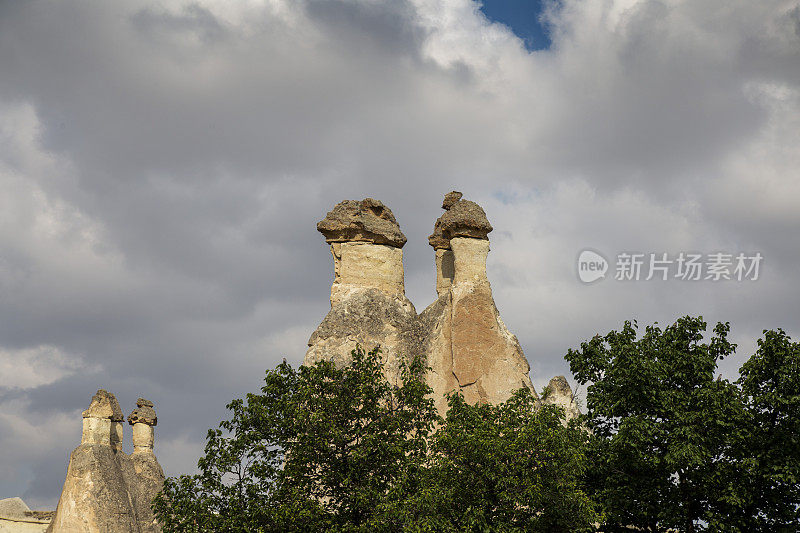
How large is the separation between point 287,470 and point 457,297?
48.9 feet

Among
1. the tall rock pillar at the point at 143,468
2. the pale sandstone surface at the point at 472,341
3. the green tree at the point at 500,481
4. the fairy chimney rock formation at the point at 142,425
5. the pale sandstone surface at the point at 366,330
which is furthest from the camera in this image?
the fairy chimney rock formation at the point at 142,425

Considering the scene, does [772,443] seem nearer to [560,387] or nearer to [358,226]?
[560,387]

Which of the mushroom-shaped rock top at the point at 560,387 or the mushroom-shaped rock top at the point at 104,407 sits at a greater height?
the mushroom-shaped rock top at the point at 560,387

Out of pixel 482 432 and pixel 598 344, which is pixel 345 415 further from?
pixel 598 344

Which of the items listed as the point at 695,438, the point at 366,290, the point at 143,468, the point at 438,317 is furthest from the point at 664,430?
the point at 143,468

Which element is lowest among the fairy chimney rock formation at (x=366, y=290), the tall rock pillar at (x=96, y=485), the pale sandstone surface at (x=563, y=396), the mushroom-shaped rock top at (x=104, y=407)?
the tall rock pillar at (x=96, y=485)

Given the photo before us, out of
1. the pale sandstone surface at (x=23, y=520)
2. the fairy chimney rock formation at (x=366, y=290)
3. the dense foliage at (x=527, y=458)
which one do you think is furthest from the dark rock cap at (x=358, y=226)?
the pale sandstone surface at (x=23, y=520)

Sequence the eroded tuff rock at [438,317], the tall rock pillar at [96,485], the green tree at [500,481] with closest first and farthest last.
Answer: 1. the green tree at [500,481]
2. the eroded tuff rock at [438,317]
3. the tall rock pillar at [96,485]

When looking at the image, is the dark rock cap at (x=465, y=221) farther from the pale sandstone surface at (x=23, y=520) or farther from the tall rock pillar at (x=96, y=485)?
the pale sandstone surface at (x=23, y=520)

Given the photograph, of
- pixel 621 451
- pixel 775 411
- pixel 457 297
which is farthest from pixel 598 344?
pixel 457 297

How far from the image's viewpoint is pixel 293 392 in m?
28.5

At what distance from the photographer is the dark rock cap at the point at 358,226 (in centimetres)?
4159

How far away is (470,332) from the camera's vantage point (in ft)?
123

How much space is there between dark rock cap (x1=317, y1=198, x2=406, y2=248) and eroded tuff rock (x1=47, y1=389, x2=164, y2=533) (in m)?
14.9
